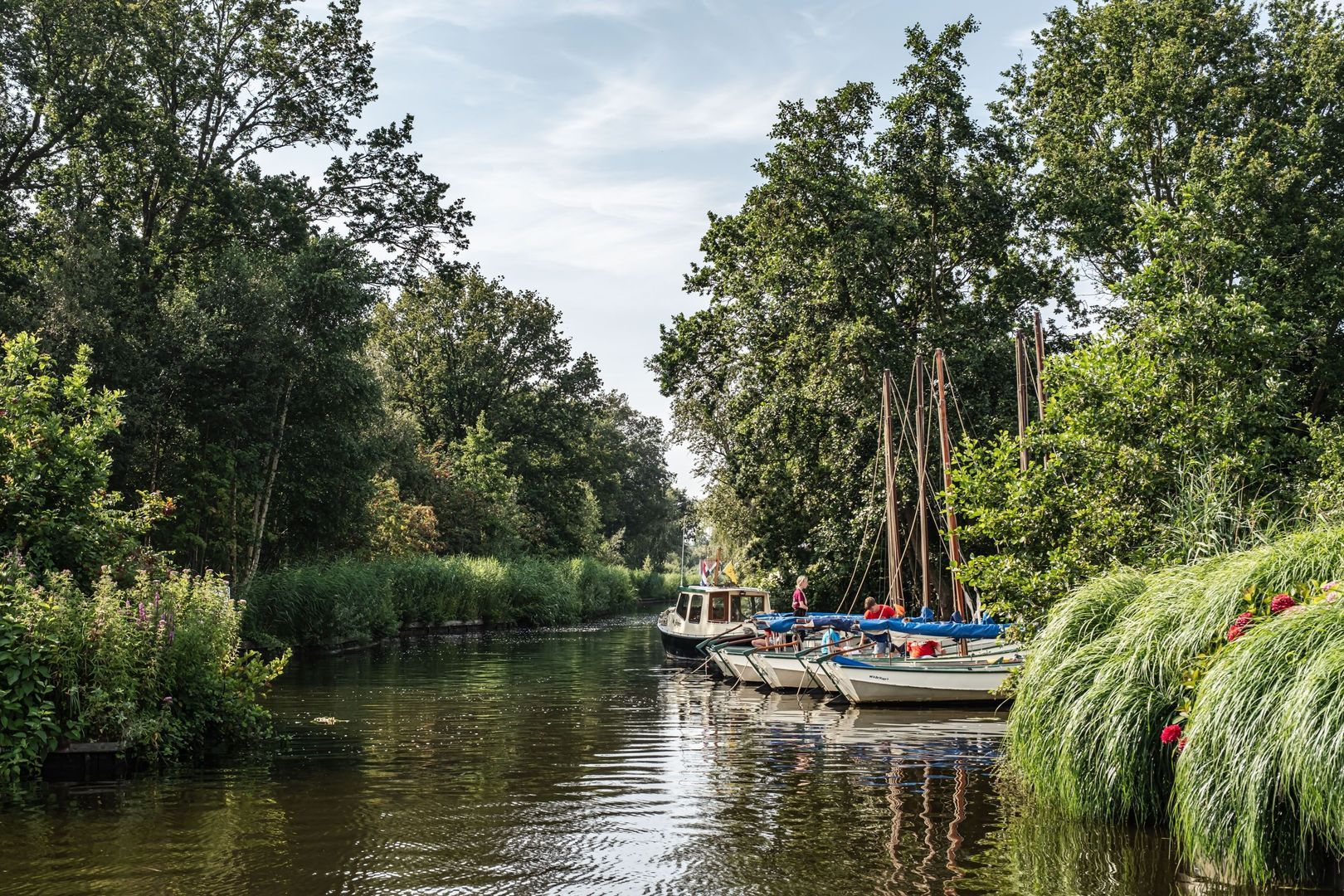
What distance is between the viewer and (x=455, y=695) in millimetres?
22797

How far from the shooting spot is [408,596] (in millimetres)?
40906

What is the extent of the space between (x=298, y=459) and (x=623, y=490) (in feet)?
226

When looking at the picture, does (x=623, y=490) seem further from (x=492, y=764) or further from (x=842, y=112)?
(x=492, y=764)

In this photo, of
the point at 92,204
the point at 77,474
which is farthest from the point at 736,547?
the point at 77,474

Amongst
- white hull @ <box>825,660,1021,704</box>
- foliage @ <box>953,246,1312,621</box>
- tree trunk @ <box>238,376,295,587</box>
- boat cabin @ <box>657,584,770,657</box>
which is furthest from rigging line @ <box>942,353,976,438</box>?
tree trunk @ <box>238,376,295,587</box>

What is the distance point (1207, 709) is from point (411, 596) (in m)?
35.9

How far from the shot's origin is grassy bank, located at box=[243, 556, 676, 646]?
31.6 meters

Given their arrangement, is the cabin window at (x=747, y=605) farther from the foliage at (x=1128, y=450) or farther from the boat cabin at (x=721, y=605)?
the foliage at (x=1128, y=450)

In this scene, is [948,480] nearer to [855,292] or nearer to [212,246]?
[855,292]

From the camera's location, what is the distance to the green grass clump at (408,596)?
104 ft

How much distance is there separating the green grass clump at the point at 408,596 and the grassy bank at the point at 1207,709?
23.5 meters

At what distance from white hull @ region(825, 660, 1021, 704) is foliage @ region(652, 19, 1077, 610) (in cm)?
Answer: 1184

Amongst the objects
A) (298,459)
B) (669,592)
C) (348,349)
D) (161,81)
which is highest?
(161,81)

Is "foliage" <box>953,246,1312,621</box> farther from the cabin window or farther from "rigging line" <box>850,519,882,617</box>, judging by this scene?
the cabin window
